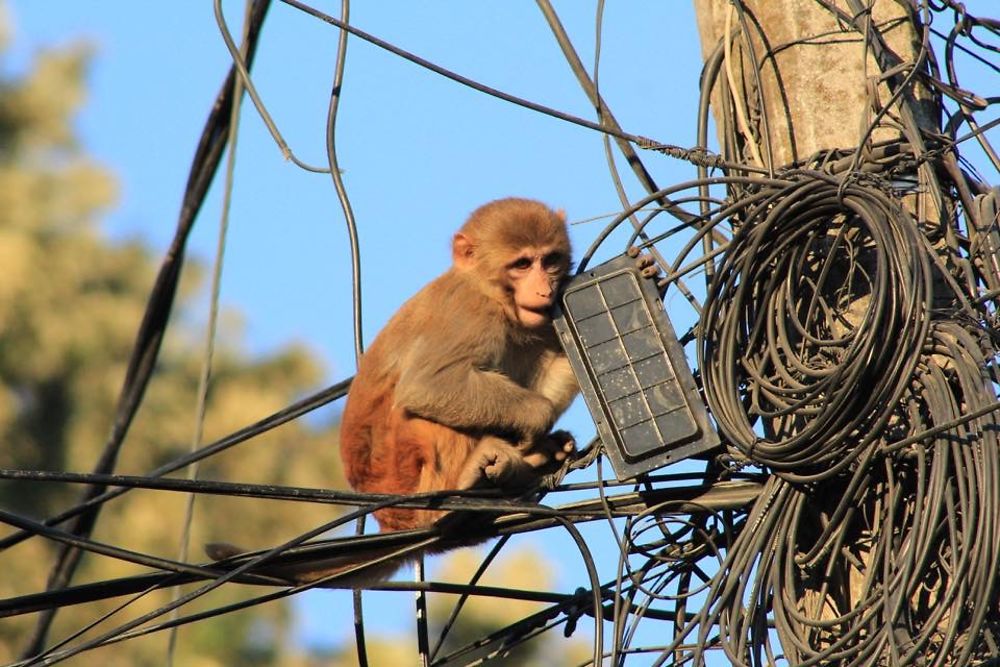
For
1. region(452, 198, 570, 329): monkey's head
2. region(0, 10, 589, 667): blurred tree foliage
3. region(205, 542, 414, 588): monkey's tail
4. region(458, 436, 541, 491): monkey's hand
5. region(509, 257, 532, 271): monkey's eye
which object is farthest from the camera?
region(0, 10, 589, 667): blurred tree foliage

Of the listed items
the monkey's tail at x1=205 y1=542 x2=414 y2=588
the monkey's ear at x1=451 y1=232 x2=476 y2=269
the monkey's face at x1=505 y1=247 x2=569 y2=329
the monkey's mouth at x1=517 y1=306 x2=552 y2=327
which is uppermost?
the monkey's ear at x1=451 y1=232 x2=476 y2=269

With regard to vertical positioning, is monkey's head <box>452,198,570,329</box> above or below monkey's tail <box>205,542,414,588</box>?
above

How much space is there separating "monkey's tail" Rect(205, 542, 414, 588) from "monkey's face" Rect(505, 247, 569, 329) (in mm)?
1198

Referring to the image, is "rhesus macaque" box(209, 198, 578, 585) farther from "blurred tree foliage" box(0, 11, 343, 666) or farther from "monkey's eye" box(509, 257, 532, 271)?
"blurred tree foliage" box(0, 11, 343, 666)

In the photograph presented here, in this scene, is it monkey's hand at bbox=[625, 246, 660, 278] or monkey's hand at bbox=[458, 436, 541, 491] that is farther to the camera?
monkey's hand at bbox=[458, 436, 541, 491]

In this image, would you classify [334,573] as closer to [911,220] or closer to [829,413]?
[829,413]

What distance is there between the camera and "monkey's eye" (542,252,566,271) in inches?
222

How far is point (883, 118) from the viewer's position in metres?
4.23

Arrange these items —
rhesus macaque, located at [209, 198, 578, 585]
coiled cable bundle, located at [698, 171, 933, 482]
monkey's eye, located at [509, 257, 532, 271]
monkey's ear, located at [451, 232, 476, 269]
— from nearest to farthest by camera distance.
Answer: coiled cable bundle, located at [698, 171, 933, 482]
rhesus macaque, located at [209, 198, 578, 585]
monkey's eye, located at [509, 257, 532, 271]
monkey's ear, located at [451, 232, 476, 269]

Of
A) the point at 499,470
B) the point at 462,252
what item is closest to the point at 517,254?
the point at 462,252

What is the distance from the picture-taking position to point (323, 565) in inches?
175

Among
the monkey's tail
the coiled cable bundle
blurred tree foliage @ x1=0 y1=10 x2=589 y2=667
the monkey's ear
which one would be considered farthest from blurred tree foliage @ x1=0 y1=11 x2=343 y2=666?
the coiled cable bundle

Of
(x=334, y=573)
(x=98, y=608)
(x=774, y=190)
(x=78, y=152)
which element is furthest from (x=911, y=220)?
(x=78, y=152)

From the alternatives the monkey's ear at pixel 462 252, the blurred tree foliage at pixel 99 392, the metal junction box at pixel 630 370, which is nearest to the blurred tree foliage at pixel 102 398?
the blurred tree foliage at pixel 99 392
